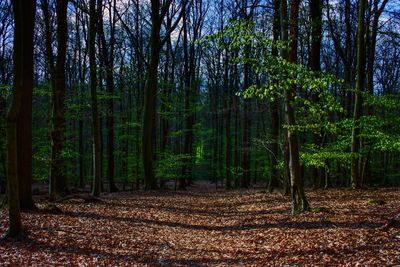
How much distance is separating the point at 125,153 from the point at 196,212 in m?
17.0

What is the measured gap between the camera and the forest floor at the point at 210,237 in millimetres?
7316

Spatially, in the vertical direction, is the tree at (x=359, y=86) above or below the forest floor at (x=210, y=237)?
above

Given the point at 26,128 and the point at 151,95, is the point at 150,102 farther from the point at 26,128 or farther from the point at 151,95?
the point at 26,128

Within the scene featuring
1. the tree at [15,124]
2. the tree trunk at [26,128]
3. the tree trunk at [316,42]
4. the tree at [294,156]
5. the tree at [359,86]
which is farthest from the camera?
the tree at [359,86]

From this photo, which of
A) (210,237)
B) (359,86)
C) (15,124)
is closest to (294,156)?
(210,237)

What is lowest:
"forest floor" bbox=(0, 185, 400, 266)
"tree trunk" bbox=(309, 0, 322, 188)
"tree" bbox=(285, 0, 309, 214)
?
"forest floor" bbox=(0, 185, 400, 266)

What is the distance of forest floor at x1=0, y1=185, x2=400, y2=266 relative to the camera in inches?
288

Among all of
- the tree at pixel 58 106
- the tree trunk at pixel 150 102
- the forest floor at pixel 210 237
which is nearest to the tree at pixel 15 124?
the forest floor at pixel 210 237

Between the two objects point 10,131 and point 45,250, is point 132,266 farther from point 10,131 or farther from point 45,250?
point 10,131

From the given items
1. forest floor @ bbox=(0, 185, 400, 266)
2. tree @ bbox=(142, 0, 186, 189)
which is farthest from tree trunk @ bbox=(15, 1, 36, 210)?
tree @ bbox=(142, 0, 186, 189)

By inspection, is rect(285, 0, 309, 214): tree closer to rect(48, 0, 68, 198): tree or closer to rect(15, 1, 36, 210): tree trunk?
rect(15, 1, 36, 210): tree trunk

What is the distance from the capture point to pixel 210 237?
10.4 m

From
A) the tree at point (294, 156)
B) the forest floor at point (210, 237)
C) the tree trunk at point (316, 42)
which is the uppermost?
the tree trunk at point (316, 42)

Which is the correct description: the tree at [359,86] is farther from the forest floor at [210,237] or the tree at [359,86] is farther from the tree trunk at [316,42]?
the forest floor at [210,237]
